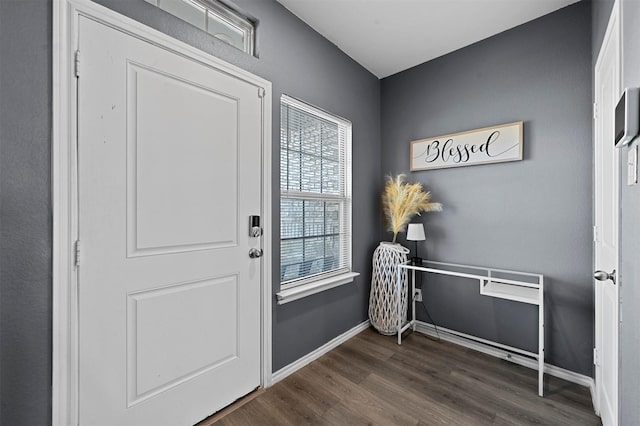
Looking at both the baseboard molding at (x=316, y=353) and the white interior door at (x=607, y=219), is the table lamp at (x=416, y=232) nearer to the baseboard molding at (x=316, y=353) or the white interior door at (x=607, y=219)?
the baseboard molding at (x=316, y=353)

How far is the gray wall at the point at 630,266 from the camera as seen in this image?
93 cm

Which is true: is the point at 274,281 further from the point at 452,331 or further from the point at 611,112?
the point at 611,112

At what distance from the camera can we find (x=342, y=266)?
265 centimetres

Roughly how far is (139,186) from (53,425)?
1.05m

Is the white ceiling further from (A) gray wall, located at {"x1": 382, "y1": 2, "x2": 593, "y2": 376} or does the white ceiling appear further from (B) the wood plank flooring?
(B) the wood plank flooring

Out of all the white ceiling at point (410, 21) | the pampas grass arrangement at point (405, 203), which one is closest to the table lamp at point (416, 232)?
the pampas grass arrangement at point (405, 203)

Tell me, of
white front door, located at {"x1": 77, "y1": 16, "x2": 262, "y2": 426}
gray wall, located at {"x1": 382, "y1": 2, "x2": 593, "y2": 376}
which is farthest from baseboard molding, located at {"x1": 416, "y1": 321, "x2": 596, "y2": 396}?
white front door, located at {"x1": 77, "y1": 16, "x2": 262, "y2": 426}

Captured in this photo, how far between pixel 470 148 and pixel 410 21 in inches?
45.8

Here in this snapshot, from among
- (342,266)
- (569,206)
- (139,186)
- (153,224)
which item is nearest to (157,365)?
(153,224)

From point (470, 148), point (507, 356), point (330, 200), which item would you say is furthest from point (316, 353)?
point (470, 148)

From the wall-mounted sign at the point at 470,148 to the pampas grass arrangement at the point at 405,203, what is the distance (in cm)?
28

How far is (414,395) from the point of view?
1813mm

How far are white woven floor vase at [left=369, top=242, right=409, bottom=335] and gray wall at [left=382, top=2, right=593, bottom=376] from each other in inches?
11.7

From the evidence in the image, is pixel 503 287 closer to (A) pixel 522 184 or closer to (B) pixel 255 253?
(A) pixel 522 184
